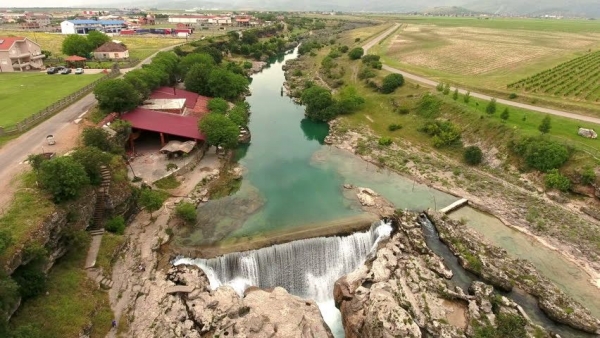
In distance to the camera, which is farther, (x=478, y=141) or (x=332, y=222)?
(x=478, y=141)

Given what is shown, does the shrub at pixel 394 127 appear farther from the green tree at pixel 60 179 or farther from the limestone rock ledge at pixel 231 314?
the green tree at pixel 60 179

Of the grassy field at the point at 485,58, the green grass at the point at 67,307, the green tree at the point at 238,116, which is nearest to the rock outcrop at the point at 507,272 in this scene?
the green grass at the point at 67,307

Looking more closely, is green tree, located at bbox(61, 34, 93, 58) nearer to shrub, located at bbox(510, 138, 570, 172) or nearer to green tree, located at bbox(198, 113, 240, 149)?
green tree, located at bbox(198, 113, 240, 149)

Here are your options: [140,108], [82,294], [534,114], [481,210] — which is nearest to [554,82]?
[534,114]

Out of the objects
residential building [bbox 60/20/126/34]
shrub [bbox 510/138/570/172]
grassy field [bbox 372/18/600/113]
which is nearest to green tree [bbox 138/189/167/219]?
shrub [bbox 510/138/570/172]

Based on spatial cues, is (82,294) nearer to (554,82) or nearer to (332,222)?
(332,222)

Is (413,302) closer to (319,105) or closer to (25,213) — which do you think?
(25,213)

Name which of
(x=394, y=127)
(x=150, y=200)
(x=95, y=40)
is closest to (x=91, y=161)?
(x=150, y=200)
